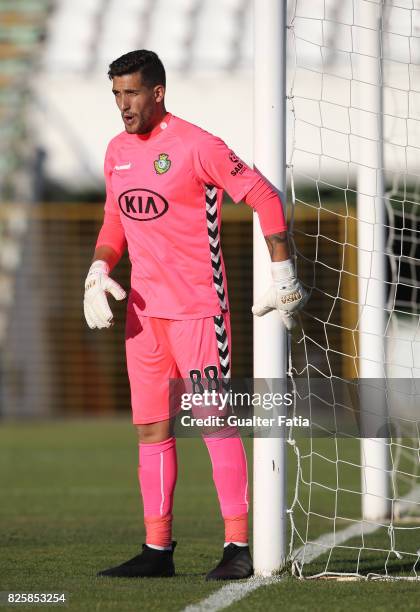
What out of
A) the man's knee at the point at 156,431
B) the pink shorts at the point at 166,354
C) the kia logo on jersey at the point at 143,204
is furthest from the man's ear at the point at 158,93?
the man's knee at the point at 156,431

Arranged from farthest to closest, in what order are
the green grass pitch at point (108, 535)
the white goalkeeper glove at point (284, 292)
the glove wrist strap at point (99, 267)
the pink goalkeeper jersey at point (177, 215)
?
the glove wrist strap at point (99, 267) → the pink goalkeeper jersey at point (177, 215) → the white goalkeeper glove at point (284, 292) → the green grass pitch at point (108, 535)

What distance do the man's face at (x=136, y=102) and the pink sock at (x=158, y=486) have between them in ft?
3.98

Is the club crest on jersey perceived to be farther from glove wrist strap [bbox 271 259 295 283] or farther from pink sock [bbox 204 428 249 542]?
pink sock [bbox 204 428 249 542]

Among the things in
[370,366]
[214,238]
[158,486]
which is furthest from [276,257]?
[370,366]

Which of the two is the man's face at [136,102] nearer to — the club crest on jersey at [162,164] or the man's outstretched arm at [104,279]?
the club crest on jersey at [162,164]

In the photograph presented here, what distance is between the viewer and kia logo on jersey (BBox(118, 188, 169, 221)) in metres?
5.00

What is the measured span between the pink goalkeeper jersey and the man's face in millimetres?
81

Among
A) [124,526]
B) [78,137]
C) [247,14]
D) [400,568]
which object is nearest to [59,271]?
[78,137]

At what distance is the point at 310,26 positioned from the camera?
1939 cm

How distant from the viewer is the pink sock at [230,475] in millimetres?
5008

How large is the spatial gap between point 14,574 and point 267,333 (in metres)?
1.34

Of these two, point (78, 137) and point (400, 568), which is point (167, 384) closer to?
point (400, 568)

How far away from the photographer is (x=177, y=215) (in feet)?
16.4

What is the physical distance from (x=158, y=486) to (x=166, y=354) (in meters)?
0.51
